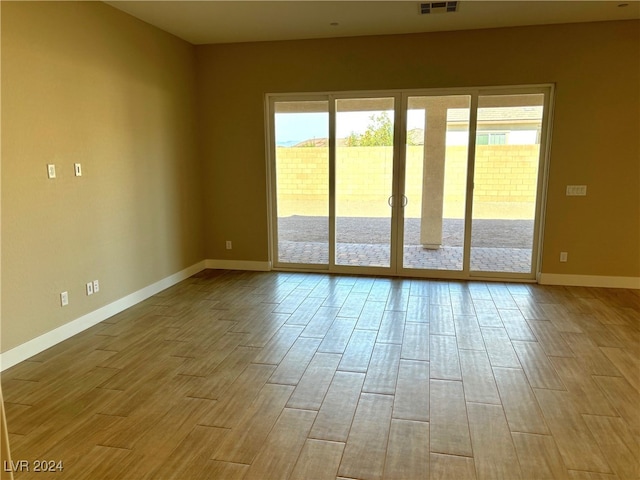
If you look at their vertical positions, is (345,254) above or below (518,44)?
below

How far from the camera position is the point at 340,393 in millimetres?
2709

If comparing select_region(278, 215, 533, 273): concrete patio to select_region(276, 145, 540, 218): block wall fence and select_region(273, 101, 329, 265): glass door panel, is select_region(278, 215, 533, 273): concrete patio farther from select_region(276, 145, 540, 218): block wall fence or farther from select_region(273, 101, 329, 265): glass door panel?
select_region(276, 145, 540, 218): block wall fence

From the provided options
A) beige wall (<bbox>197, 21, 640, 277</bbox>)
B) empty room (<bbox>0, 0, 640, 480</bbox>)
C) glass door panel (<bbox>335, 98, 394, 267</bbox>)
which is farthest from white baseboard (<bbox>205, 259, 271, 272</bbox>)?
beige wall (<bbox>197, 21, 640, 277</bbox>)

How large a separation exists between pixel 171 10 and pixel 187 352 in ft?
10.7

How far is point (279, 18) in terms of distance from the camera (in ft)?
14.4

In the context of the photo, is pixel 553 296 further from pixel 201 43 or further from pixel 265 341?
pixel 201 43

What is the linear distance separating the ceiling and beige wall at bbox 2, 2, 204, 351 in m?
0.44

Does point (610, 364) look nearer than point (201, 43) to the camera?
Yes

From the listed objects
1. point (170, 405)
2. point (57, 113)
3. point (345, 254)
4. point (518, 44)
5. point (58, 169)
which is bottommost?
point (170, 405)

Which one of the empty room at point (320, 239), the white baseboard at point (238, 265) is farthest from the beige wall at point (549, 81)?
the white baseboard at point (238, 265)

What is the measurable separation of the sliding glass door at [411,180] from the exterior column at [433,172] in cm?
1

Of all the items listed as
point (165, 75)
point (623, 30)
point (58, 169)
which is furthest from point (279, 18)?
point (623, 30)

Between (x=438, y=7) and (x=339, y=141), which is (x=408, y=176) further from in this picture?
(x=438, y=7)

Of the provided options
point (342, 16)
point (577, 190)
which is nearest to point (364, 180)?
point (342, 16)
